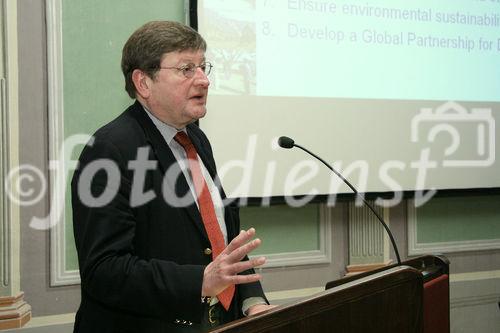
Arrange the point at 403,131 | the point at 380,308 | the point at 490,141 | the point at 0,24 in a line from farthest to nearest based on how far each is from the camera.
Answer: the point at 490,141 < the point at 403,131 < the point at 0,24 < the point at 380,308

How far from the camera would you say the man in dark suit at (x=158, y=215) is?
1.26 metres

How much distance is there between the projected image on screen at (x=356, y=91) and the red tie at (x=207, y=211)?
1.00m

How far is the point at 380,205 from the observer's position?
3066 mm

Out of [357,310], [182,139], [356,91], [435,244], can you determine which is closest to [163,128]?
[182,139]

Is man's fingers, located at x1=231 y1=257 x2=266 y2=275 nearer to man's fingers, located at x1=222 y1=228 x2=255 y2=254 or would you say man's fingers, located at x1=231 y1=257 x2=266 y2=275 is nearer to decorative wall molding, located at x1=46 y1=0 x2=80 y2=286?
man's fingers, located at x1=222 y1=228 x2=255 y2=254

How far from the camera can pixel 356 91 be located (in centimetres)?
289

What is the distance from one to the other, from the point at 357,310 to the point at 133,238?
0.61m

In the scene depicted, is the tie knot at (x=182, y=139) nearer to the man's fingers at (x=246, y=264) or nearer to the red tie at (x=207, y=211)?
the red tie at (x=207, y=211)

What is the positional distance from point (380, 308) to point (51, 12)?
1999 mm

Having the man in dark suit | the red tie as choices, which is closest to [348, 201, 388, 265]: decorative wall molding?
the man in dark suit

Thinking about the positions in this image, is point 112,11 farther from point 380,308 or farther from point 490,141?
point 490,141

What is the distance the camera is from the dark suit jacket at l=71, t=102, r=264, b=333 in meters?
1.26

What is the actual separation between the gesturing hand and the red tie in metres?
0.25

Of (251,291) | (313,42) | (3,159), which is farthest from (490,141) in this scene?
(3,159)
